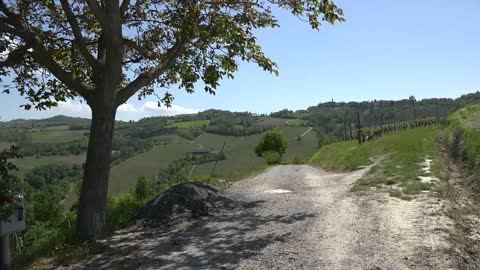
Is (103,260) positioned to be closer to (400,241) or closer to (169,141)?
(400,241)

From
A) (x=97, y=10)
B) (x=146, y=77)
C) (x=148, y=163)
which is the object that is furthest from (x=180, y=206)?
(x=148, y=163)

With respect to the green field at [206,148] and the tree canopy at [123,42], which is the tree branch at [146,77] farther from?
the green field at [206,148]

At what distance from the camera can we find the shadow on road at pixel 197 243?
6.93 metres

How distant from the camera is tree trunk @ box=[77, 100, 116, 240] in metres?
8.76

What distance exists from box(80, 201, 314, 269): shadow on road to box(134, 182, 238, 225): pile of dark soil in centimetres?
47

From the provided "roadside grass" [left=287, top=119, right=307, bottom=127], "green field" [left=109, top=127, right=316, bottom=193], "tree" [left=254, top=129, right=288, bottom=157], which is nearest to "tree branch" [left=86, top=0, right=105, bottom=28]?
"tree" [left=254, top=129, right=288, bottom=157]

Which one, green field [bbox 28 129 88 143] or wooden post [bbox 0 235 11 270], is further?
green field [bbox 28 129 88 143]

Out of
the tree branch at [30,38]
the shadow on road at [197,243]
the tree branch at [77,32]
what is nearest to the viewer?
the shadow on road at [197,243]

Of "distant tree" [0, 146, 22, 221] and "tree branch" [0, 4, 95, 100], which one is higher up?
"tree branch" [0, 4, 95, 100]

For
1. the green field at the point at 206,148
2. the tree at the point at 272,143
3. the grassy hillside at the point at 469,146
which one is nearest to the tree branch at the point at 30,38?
the grassy hillside at the point at 469,146

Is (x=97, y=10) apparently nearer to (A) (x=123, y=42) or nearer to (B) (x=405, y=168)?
(A) (x=123, y=42)

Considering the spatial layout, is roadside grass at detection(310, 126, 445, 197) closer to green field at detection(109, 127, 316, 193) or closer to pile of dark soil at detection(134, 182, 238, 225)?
pile of dark soil at detection(134, 182, 238, 225)

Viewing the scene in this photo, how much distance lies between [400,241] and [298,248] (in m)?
Answer: 1.78

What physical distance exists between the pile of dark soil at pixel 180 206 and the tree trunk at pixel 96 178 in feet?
5.24
